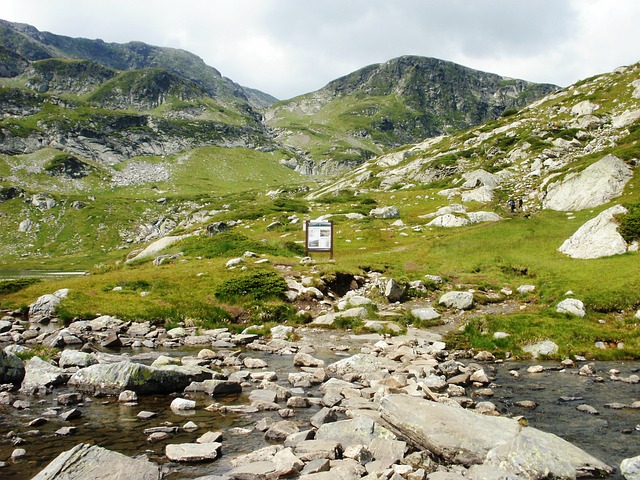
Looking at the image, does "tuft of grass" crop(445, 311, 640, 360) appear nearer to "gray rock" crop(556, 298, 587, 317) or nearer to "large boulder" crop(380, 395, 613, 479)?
"gray rock" crop(556, 298, 587, 317)

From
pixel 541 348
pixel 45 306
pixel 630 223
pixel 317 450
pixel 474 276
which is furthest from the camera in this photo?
pixel 474 276

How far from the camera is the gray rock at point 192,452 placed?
9.77 m

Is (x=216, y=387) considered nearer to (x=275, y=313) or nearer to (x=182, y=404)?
(x=182, y=404)

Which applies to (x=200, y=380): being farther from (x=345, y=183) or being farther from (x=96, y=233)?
(x=96, y=233)

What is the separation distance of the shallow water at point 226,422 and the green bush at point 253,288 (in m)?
16.1

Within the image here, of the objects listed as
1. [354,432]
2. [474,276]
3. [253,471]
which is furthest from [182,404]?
[474,276]

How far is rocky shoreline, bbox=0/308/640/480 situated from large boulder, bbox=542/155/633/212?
146 feet

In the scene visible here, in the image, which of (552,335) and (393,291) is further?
(393,291)

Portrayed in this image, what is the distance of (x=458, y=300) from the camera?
101 feet

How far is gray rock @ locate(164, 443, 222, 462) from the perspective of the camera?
32.1 feet

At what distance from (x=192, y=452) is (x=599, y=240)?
1551 inches

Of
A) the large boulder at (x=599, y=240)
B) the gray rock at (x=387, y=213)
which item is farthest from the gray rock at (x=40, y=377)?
the gray rock at (x=387, y=213)

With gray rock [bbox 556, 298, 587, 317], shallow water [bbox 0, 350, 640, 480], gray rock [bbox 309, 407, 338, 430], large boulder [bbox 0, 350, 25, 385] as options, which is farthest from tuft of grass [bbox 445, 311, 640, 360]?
large boulder [bbox 0, 350, 25, 385]

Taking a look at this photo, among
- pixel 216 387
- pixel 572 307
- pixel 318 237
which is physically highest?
pixel 318 237
